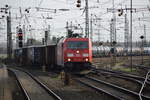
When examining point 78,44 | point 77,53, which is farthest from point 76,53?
point 78,44

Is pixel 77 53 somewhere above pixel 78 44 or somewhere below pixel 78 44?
below

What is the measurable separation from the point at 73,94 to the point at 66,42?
914cm

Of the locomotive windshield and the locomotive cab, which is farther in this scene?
the locomotive windshield

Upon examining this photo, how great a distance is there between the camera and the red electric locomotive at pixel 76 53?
23.0m

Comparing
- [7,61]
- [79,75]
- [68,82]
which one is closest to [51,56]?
[79,75]

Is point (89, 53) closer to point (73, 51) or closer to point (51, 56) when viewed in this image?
point (73, 51)

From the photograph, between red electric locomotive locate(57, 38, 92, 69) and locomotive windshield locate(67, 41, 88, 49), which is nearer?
red electric locomotive locate(57, 38, 92, 69)

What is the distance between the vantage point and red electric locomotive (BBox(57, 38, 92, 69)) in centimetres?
2300

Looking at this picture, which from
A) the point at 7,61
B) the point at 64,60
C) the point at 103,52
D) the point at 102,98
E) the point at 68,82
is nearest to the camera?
the point at 102,98

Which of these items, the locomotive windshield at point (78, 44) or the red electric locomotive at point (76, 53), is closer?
the red electric locomotive at point (76, 53)

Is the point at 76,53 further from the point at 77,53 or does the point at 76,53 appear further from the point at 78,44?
the point at 78,44

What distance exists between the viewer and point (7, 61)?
181ft

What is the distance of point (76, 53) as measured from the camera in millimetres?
23219

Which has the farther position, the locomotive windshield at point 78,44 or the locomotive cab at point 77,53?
the locomotive windshield at point 78,44
